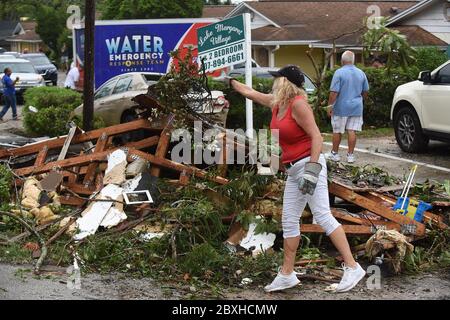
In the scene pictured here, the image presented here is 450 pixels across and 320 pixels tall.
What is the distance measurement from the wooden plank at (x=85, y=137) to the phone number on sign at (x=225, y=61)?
2.42m

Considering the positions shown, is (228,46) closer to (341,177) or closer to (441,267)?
(341,177)

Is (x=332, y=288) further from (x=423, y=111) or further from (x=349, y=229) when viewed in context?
(x=423, y=111)

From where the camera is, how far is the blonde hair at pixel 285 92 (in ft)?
Answer: 20.7

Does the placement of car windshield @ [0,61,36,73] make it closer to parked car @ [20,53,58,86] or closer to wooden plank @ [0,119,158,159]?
parked car @ [20,53,58,86]

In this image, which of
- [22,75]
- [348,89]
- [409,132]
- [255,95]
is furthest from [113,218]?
[22,75]

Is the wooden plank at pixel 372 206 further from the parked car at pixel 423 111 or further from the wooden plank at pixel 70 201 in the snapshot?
the parked car at pixel 423 111

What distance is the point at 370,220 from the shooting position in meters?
7.31

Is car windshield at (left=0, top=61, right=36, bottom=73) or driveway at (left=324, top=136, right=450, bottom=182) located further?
car windshield at (left=0, top=61, right=36, bottom=73)

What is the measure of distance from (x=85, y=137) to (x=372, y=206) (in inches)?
136

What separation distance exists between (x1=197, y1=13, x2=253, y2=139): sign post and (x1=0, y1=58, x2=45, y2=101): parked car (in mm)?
18810

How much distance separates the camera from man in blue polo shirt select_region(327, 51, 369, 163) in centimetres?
1155

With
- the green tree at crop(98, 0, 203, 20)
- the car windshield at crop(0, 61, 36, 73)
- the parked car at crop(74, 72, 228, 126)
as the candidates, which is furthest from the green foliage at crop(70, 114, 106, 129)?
the green tree at crop(98, 0, 203, 20)

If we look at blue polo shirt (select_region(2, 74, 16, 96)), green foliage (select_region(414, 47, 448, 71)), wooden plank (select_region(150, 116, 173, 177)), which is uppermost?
wooden plank (select_region(150, 116, 173, 177))

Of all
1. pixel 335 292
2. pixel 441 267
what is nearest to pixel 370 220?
pixel 441 267
